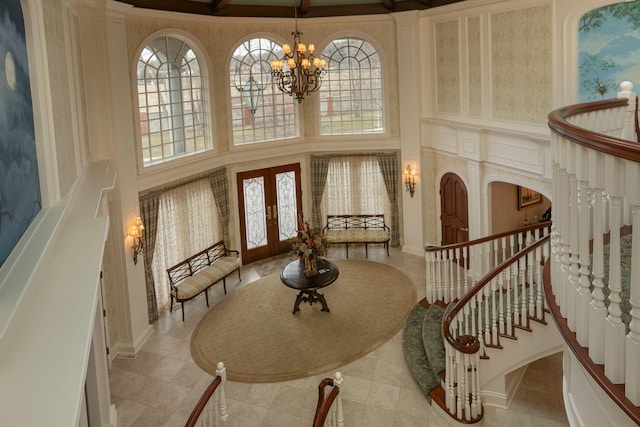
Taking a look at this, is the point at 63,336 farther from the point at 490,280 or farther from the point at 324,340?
the point at 324,340

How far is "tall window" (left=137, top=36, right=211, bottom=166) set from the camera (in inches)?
398

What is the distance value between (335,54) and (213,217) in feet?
16.1

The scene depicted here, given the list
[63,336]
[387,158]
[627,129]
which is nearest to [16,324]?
[63,336]

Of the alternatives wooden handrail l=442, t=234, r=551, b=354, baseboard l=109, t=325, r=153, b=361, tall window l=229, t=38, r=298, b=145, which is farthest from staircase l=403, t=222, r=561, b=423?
tall window l=229, t=38, r=298, b=145

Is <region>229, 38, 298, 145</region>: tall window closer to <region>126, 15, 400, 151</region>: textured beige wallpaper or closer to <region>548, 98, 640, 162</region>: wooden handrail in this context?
<region>126, 15, 400, 151</region>: textured beige wallpaper

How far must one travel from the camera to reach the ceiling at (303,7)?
1099 cm

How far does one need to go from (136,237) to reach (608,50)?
7.90 meters

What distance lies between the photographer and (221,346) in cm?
909

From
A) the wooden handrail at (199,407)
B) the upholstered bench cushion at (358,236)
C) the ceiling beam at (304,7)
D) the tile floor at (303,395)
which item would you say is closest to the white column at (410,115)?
the upholstered bench cushion at (358,236)

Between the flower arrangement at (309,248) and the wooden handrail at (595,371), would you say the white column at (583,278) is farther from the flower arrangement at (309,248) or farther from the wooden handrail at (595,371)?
the flower arrangement at (309,248)

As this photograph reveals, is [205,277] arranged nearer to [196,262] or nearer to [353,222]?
[196,262]

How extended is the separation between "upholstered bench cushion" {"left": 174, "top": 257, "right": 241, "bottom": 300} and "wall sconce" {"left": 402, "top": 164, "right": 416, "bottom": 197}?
4.33 metres

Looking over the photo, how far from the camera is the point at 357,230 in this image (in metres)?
13.4

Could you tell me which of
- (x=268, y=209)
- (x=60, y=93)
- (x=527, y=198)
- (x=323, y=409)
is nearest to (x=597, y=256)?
(x=323, y=409)
